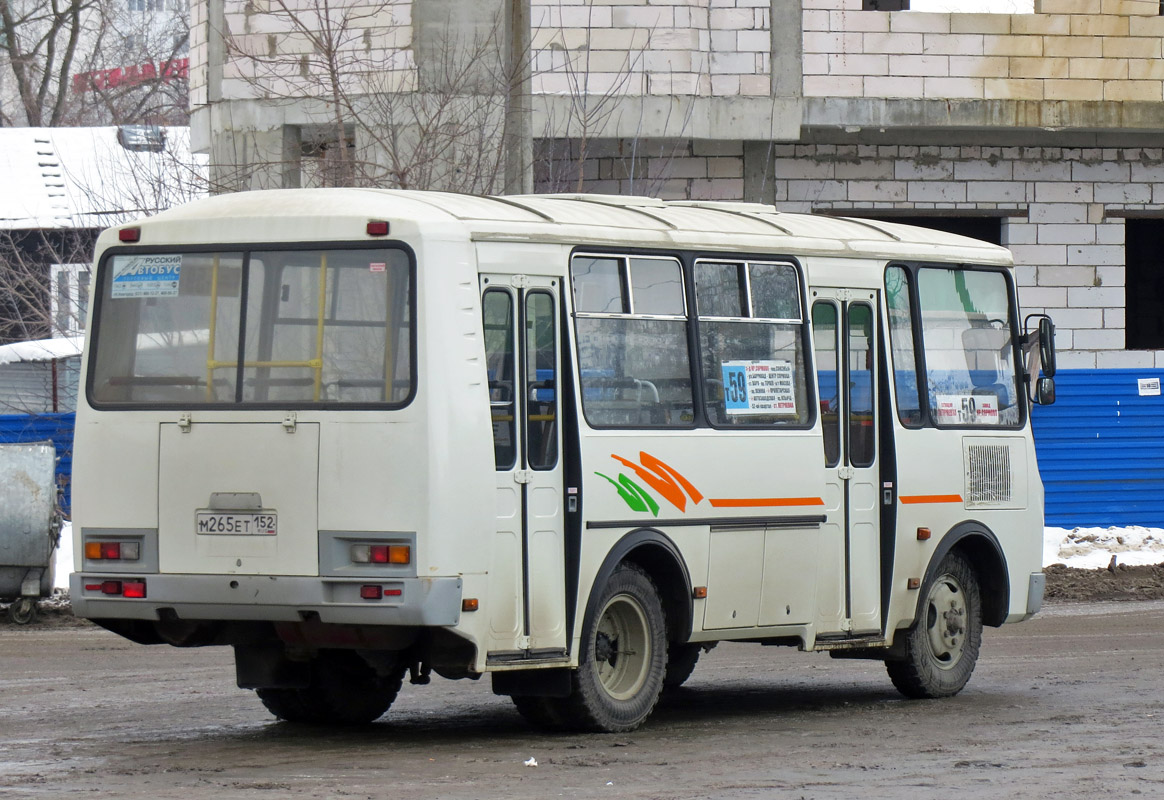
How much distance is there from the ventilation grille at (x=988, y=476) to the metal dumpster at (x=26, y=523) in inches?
292

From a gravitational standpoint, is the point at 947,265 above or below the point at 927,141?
below

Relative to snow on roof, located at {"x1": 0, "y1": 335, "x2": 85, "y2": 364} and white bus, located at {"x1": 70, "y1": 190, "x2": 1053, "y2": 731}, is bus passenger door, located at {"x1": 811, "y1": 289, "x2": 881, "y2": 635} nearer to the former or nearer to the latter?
white bus, located at {"x1": 70, "y1": 190, "x2": 1053, "y2": 731}

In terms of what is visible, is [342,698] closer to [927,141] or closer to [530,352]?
[530,352]

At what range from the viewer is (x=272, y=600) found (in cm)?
927

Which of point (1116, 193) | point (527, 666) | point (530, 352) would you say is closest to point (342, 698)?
point (527, 666)

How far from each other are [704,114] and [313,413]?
1285 cm

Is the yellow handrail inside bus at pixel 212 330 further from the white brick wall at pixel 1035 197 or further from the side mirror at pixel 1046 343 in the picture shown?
the white brick wall at pixel 1035 197

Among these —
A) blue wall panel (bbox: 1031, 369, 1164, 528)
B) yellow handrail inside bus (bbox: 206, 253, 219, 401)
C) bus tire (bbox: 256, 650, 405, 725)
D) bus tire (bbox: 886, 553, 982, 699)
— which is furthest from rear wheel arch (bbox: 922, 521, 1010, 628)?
blue wall panel (bbox: 1031, 369, 1164, 528)

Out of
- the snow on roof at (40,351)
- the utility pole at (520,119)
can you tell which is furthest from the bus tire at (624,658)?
the snow on roof at (40,351)

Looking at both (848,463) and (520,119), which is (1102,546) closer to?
(520,119)

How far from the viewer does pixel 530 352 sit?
9.77 m

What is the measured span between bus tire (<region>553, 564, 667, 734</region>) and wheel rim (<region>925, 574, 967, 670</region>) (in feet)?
7.78

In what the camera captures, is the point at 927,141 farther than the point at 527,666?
Yes

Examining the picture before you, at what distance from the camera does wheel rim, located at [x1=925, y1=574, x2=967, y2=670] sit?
483 inches
